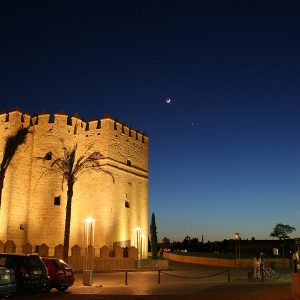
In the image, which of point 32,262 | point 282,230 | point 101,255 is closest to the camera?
point 32,262

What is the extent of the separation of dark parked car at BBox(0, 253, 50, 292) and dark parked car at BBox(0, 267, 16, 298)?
0.93m

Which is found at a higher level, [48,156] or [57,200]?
[48,156]

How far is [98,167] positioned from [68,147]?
8.31ft

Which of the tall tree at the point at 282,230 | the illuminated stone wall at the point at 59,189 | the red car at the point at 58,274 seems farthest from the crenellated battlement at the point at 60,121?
the tall tree at the point at 282,230

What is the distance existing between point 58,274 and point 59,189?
1530cm

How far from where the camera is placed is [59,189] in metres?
30.5

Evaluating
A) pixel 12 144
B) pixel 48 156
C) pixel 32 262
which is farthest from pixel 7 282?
pixel 48 156

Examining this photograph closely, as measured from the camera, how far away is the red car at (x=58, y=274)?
1552 cm

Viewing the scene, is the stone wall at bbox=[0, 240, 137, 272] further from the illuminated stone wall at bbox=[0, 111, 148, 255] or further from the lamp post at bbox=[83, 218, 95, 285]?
the illuminated stone wall at bbox=[0, 111, 148, 255]

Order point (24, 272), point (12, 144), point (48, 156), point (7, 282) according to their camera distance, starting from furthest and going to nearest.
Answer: point (48, 156) < point (12, 144) < point (24, 272) < point (7, 282)

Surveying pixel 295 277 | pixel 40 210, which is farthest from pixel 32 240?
pixel 295 277

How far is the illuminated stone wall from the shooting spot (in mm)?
29581

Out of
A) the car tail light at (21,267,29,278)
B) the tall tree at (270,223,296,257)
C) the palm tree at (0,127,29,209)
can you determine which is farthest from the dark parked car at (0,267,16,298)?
the tall tree at (270,223,296,257)

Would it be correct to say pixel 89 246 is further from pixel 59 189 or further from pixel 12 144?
pixel 12 144
